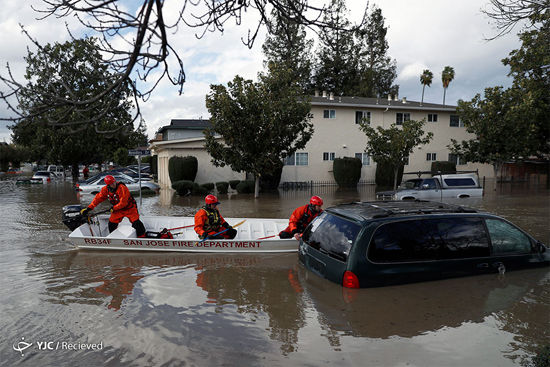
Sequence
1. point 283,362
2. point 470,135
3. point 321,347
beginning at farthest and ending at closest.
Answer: point 470,135
point 321,347
point 283,362

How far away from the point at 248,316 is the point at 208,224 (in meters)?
3.58

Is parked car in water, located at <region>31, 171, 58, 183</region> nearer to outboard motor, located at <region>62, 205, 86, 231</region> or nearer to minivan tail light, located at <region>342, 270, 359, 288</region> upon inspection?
outboard motor, located at <region>62, 205, 86, 231</region>

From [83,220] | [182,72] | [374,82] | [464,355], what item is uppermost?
[374,82]

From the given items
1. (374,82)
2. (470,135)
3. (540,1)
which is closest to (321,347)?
(540,1)

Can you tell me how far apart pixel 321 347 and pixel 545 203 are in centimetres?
1928

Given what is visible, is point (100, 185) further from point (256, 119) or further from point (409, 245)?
point (409, 245)

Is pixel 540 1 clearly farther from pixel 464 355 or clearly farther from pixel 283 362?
pixel 283 362

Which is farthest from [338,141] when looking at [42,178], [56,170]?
[56,170]

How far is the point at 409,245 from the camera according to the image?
592 cm

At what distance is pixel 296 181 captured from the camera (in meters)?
28.9

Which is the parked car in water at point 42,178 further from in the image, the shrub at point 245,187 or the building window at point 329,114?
the building window at point 329,114

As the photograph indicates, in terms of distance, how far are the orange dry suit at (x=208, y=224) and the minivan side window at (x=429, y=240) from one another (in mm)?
4169

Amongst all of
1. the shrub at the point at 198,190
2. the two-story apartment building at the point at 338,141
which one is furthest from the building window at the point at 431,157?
the shrub at the point at 198,190

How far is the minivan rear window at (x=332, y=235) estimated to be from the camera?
5.78 m
